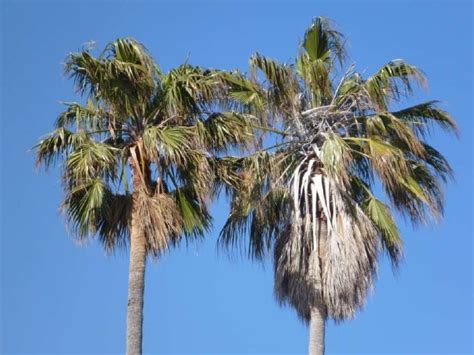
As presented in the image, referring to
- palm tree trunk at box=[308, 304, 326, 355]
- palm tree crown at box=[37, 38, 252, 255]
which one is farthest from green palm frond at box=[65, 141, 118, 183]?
palm tree trunk at box=[308, 304, 326, 355]

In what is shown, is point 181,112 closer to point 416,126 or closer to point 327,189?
point 327,189

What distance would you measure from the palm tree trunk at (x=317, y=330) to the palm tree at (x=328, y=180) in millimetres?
17

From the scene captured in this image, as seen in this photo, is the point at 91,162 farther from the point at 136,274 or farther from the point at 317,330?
the point at 317,330

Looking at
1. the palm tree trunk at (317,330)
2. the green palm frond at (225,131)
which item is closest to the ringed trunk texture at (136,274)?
the green palm frond at (225,131)

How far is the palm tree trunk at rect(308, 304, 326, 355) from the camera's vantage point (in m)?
23.0

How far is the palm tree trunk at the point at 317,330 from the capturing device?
75.5 feet

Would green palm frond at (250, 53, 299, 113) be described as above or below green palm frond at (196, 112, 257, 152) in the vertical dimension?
above

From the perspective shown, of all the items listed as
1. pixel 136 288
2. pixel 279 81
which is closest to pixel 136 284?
pixel 136 288

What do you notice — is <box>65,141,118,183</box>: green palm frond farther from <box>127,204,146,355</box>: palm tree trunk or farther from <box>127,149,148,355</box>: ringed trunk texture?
<box>127,204,146,355</box>: palm tree trunk

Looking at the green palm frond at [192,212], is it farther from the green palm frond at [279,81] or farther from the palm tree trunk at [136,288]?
the green palm frond at [279,81]

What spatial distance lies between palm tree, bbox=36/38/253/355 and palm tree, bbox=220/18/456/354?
0.90m

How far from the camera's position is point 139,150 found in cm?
2344

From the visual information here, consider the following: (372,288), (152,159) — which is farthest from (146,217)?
(372,288)

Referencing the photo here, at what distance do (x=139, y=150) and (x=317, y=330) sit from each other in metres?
4.39
